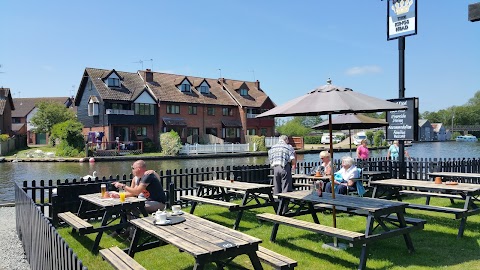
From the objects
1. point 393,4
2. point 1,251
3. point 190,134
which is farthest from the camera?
point 190,134

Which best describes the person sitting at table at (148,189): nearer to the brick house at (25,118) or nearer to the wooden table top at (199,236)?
the wooden table top at (199,236)

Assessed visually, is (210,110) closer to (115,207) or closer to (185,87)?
(185,87)

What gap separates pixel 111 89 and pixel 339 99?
4310cm

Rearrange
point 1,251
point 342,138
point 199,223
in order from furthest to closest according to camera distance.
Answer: point 342,138 < point 1,251 < point 199,223

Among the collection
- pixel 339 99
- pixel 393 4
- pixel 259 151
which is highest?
pixel 393 4

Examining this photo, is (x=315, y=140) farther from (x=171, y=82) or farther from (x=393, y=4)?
(x=393, y=4)

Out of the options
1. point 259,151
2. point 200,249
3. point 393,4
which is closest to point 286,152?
point 200,249

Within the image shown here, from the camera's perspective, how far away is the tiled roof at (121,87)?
147ft

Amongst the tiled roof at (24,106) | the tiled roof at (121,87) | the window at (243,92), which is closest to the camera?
the tiled roof at (121,87)

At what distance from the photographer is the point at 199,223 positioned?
5137mm

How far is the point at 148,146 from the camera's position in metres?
45.1

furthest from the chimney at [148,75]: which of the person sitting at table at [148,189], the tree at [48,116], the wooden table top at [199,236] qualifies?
the wooden table top at [199,236]

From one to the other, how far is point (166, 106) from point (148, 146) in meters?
5.96

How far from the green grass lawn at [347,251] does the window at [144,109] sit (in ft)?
129
